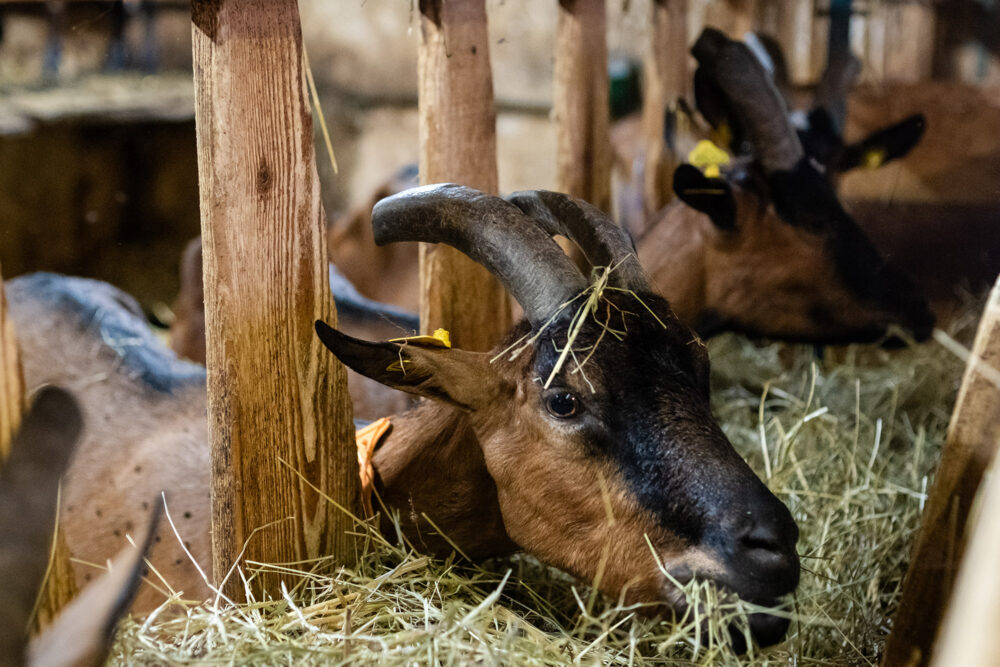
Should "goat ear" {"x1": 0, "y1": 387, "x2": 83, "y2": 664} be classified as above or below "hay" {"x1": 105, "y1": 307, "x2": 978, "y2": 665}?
above

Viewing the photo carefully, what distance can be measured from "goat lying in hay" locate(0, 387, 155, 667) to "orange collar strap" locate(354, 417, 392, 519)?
1141 millimetres

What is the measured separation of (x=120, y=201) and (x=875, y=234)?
7.07m

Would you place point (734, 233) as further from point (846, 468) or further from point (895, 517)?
point (895, 517)

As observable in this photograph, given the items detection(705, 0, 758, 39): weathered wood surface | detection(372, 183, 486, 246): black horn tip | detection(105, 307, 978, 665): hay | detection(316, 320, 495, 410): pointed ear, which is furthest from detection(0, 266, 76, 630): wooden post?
detection(705, 0, 758, 39): weathered wood surface

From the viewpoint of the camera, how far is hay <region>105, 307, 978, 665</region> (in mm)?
2186

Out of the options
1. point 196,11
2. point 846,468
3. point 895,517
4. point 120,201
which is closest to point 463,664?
point 196,11

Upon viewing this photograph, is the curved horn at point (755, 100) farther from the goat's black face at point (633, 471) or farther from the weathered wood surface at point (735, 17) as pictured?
the goat's black face at point (633, 471)

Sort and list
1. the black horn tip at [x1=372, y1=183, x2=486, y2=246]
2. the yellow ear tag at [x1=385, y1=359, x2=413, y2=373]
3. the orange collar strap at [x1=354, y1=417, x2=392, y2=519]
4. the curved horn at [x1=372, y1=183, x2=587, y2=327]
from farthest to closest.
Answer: the orange collar strap at [x1=354, y1=417, x2=392, y2=519]
the black horn tip at [x1=372, y1=183, x2=486, y2=246]
the curved horn at [x1=372, y1=183, x2=587, y2=327]
the yellow ear tag at [x1=385, y1=359, x2=413, y2=373]

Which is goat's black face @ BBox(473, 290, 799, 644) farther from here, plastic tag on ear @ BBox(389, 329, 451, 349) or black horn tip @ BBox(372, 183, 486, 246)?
black horn tip @ BBox(372, 183, 486, 246)

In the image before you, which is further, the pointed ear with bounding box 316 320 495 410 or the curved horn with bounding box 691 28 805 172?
the curved horn with bounding box 691 28 805 172

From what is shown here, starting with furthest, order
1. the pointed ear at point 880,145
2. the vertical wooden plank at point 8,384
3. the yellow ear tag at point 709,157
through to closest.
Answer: the pointed ear at point 880,145, the yellow ear tag at point 709,157, the vertical wooden plank at point 8,384

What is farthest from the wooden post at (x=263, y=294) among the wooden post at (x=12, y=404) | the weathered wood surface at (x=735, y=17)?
the weathered wood surface at (x=735, y=17)

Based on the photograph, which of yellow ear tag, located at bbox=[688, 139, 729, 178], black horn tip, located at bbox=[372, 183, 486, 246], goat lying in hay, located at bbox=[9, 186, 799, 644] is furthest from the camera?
yellow ear tag, located at bbox=[688, 139, 729, 178]

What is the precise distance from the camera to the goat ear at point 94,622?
1.52m
